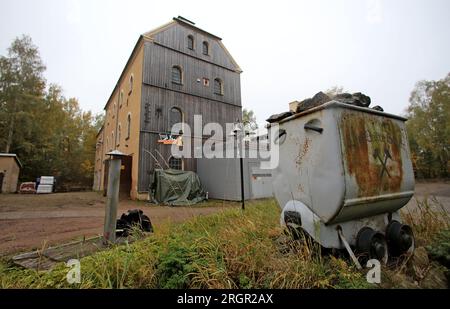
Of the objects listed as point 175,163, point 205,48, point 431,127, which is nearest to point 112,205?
point 175,163

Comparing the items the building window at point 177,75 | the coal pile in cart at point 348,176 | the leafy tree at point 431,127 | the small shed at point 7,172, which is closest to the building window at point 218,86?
the building window at point 177,75

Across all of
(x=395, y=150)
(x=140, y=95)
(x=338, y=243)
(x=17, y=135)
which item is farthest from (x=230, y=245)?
(x=17, y=135)

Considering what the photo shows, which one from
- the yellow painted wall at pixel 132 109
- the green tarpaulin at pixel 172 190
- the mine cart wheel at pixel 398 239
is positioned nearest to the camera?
the mine cart wheel at pixel 398 239

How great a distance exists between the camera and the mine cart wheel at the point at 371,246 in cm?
225

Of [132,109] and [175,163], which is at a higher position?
[132,109]

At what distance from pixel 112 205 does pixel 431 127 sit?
35.8m

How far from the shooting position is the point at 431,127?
2583cm

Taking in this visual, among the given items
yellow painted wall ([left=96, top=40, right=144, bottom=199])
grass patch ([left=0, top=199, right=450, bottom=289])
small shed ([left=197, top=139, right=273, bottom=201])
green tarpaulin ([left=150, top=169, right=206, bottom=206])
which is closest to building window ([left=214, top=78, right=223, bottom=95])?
yellow painted wall ([left=96, top=40, right=144, bottom=199])

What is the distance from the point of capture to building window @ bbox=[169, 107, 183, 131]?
1407 centimetres

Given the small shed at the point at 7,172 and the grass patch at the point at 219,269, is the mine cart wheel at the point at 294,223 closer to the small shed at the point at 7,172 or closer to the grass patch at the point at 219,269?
the grass patch at the point at 219,269

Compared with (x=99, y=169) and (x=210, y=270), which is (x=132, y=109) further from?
(x=210, y=270)

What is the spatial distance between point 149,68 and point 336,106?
13.9 metres

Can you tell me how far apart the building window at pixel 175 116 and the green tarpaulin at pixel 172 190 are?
3.74 metres
